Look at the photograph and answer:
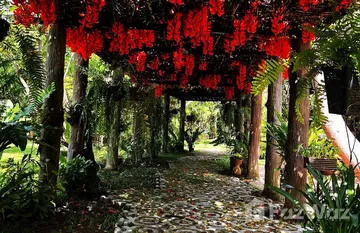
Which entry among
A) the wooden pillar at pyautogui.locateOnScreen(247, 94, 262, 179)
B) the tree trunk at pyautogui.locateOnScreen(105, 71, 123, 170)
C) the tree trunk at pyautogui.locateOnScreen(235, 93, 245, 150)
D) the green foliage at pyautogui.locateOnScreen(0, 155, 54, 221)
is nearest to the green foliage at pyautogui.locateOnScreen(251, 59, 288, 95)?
the green foliage at pyautogui.locateOnScreen(0, 155, 54, 221)

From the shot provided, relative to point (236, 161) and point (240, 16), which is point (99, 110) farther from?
point (236, 161)

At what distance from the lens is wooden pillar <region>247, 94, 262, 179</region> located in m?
7.00

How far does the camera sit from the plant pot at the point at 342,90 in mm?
1718

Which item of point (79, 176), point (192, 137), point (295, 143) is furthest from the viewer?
point (192, 137)

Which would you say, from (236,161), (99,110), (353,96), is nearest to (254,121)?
(236,161)

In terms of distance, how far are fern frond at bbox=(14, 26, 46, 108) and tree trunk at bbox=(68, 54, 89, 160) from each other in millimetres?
2031

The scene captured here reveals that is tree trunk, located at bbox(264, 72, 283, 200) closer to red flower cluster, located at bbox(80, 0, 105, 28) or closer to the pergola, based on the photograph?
the pergola

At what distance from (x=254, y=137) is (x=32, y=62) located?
5370mm

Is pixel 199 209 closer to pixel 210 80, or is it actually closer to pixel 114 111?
pixel 114 111

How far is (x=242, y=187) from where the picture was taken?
629cm

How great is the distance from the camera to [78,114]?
16.9 ft

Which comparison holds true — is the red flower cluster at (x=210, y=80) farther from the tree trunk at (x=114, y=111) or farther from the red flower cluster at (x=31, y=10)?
the red flower cluster at (x=31, y=10)

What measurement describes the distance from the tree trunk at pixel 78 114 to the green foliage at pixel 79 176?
457 mm

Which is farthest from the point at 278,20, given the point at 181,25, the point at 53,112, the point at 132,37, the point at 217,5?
the point at 53,112
